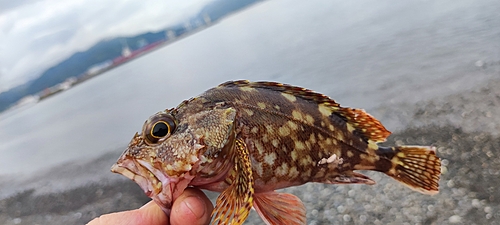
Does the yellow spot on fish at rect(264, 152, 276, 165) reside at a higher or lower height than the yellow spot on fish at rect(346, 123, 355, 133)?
higher

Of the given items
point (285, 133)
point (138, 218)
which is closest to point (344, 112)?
point (285, 133)

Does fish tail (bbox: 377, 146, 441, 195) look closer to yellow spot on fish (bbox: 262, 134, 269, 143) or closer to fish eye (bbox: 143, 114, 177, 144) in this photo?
yellow spot on fish (bbox: 262, 134, 269, 143)

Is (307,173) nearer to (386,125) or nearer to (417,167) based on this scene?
(417,167)

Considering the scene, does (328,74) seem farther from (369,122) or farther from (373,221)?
(369,122)

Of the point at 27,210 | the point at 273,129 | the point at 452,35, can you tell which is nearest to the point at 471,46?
the point at 452,35

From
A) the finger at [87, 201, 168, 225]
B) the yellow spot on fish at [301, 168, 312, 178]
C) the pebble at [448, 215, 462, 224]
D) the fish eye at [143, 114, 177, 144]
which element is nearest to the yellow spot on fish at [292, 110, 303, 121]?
the yellow spot on fish at [301, 168, 312, 178]

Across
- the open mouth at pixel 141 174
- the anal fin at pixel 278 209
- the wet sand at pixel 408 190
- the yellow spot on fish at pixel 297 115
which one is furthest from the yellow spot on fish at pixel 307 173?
the wet sand at pixel 408 190
